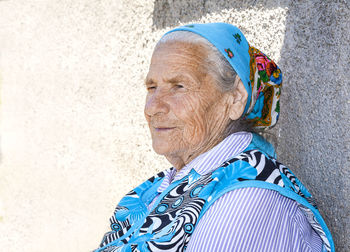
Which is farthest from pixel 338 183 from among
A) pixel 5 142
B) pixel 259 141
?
pixel 5 142

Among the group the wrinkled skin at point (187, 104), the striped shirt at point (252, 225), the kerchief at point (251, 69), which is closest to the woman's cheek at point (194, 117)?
the wrinkled skin at point (187, 104)

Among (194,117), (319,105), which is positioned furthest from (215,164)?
(319,105)

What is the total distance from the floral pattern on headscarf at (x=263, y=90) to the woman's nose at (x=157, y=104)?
0.40 meters

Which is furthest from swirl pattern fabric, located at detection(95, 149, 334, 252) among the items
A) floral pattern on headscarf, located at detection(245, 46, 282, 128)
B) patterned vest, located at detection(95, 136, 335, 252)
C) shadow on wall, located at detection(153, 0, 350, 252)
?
floral pattern on headscarf, located at detection(245, 46, 282, 128)

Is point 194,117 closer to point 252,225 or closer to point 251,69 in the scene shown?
point 251,69

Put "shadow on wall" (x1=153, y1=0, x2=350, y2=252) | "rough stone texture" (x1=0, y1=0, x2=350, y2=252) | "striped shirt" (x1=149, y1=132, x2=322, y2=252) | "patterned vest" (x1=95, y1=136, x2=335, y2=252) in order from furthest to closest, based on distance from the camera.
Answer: "rough stone texture" (x1=0, y1=0, x2=350, y2=252)
"shadow on wall" (x1=153, y1=0, x2=350, y2=252)
"patterned vest" (x1=95, y1=136, x2=335, y2=252)
"striped shirt" (x1=149, y1=132, x2=322, y2=252)

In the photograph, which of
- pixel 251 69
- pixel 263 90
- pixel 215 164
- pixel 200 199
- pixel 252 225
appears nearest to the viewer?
pixel 252 225

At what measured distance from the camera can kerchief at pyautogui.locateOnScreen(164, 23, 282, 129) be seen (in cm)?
198

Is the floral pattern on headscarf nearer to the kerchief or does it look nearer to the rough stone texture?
the kerchief

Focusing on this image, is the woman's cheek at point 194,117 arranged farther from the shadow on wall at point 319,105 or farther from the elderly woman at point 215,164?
the shadow on wall at point 319,105

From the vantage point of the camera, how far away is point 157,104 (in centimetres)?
210

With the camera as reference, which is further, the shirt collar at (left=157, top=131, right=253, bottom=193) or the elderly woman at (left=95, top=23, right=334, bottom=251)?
the shirt collar at (left=157, top=131, right=253, bottom=193)

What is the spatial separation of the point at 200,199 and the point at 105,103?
234 cm

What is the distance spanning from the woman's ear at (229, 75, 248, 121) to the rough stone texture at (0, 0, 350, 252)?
366 mm
